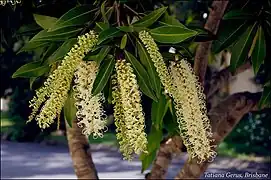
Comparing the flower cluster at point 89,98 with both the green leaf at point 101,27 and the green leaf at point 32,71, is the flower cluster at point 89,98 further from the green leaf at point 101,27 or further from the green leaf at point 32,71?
the green leaf at point 32,71

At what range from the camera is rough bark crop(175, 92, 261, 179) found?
258 cm

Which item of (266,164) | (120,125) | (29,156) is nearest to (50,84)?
(120,125)

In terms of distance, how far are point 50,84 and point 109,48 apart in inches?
6.6

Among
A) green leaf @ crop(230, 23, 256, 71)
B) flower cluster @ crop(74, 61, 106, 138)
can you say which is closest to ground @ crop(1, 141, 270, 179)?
green leaf @ crop(230, 23, 256, 71)

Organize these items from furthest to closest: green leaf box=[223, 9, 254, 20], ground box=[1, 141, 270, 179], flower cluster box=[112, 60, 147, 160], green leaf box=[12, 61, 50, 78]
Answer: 1. ground box=[1, 141, 270, 179]
2. green leaf box=[223, 9, 254, 20]
3. green leaf box=[12, 61, 50, 78]
4. flower cluster box=[112, 60, 147, 160]

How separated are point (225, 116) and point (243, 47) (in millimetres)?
992

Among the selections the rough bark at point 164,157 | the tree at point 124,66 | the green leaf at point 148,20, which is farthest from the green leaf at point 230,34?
the rough bark at point 164,157

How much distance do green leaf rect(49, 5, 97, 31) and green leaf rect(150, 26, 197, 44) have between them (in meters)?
0.22

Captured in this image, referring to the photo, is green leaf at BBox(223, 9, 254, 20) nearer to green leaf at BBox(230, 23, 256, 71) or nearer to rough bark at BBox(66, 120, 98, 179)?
green leaf at BBox(230, 23, 256, 71)

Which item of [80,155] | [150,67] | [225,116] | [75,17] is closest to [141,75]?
[150,67]

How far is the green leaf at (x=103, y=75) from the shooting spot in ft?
3.89

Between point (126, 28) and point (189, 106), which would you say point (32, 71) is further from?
point (189, 106)

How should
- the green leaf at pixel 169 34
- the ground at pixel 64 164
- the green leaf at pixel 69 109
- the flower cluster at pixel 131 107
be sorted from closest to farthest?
the flower cluster at pixel 131 107, the green leaf at pixel 169 34, the green leaf at pixel 69 109, the ground at pixel 64 164

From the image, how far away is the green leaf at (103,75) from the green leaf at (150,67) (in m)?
0.07
